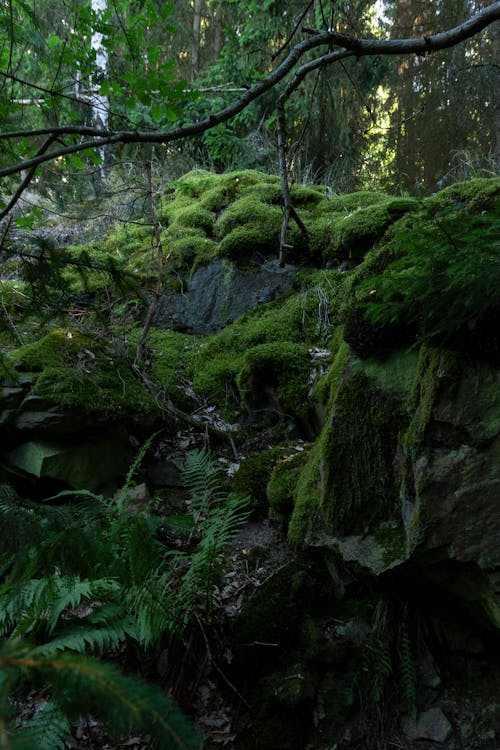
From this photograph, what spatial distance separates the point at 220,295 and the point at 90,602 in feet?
13.9

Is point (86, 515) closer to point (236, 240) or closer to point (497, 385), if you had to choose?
point (497, 385)

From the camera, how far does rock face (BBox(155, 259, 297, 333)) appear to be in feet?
20.0

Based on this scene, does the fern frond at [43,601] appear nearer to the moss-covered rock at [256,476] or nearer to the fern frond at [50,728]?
the fern frond at [50,728]

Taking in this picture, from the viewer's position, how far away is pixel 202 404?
204 inches

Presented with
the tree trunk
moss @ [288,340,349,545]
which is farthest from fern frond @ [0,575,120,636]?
the tree trunk

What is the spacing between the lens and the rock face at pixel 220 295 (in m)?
6.09

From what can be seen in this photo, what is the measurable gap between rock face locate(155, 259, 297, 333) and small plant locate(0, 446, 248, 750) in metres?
3.00

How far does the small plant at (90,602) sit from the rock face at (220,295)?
3.00 meters

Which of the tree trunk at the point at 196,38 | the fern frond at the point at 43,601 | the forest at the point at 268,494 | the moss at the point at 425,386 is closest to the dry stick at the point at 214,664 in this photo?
the forest at the point at 268,494

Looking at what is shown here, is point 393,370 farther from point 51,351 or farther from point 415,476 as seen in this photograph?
point 51,351

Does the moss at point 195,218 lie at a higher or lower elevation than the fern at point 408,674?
higher

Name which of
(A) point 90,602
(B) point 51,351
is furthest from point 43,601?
(B) point 51,351

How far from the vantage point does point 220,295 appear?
6387mm

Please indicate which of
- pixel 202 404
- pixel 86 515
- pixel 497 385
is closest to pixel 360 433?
pixel 497 385
